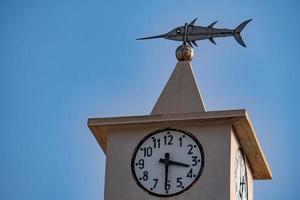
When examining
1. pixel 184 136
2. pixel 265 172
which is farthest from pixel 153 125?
pixel 265 172

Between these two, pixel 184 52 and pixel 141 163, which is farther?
pixel 184 52

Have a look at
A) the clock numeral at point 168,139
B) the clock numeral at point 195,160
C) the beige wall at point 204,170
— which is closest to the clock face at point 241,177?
the beige wall at point 204,170

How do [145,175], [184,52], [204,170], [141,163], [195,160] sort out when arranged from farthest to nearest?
[184,52] < [141,163] < [145,175] < [195,160] < [204,170]

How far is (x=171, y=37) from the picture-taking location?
3547 cm

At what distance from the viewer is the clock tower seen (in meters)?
33.4

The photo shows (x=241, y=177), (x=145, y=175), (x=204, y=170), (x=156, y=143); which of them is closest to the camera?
(x=204, y=170)

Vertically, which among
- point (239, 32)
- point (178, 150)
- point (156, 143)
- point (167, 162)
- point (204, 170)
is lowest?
point (204, 170)

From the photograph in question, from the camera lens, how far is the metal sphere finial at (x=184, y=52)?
35188 millimetres

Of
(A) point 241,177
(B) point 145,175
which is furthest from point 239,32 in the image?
(B) point 145,175

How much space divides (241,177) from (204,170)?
4.30 ft

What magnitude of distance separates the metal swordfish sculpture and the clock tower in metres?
1.18

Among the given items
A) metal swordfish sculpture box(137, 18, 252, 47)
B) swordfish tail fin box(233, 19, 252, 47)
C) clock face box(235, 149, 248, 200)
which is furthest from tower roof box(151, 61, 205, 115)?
clock face box(235, 149, 248, 200)

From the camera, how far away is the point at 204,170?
33.4m

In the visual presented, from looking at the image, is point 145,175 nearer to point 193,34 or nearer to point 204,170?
point 204,170
